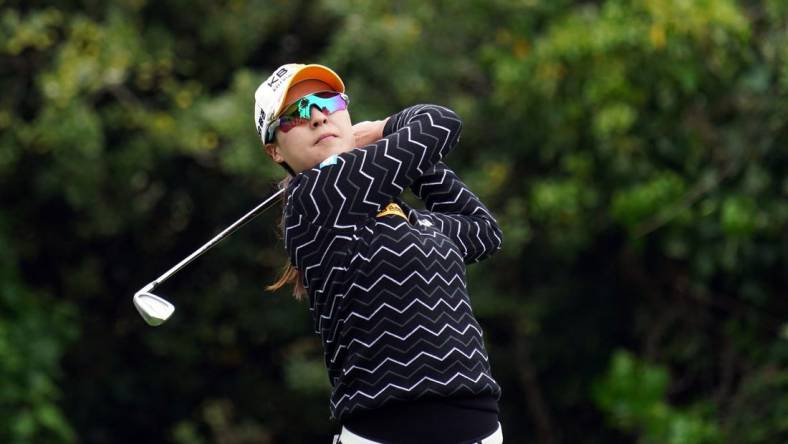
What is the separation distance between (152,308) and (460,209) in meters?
0.74

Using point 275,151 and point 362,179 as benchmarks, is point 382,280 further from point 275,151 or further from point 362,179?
point 275,151

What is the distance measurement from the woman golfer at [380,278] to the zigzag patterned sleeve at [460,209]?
151mm

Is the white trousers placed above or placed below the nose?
below

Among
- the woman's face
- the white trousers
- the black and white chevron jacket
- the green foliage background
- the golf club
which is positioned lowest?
the white trousers

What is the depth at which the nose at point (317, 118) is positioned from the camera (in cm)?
338

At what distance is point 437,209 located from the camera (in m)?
3.67

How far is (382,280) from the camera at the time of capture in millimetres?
3207

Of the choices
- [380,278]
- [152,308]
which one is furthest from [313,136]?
[152,308]

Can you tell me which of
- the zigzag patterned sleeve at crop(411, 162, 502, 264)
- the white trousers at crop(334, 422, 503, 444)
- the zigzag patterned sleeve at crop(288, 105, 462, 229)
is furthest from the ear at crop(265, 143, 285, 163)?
the white trousers at crop(334, 422, 503, 444)

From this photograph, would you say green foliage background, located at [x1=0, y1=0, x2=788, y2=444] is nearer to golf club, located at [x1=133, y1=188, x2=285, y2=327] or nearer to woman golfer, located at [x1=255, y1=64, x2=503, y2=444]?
golf club, located at [x1=133, y1=188, x2=285, y2=327]

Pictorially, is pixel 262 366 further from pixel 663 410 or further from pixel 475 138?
pixel 663 410

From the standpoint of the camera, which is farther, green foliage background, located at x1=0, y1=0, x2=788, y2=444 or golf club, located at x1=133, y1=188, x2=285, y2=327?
green foliage background, located at x1=0, y1=0, x2=788, y2=444

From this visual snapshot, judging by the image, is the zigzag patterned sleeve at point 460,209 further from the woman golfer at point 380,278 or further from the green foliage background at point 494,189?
the green foliage background at point 494,189

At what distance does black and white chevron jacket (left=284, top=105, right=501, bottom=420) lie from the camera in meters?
3.20
